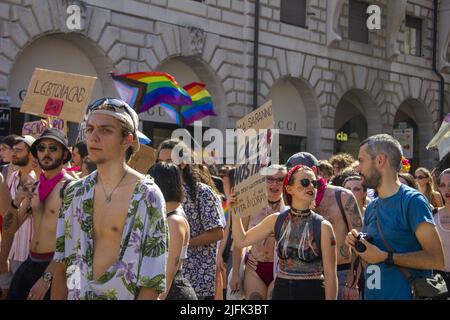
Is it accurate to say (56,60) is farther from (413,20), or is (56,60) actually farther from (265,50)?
(413,20)

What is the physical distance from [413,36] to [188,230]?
24.0 m

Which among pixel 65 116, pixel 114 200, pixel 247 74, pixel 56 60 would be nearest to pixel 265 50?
pixel 247 74

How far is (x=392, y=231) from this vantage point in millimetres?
4434

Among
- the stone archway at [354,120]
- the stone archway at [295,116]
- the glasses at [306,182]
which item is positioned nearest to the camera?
the glasses at [306,182]

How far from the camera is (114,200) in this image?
376 centimetres

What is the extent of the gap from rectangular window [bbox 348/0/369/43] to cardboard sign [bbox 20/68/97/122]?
17.3 m

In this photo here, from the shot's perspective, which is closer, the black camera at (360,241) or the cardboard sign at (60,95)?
the black camera at (360,241)

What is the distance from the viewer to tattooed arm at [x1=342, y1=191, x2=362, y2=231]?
6.48 m

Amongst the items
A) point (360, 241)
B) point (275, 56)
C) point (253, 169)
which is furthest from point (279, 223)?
point (275, 56)

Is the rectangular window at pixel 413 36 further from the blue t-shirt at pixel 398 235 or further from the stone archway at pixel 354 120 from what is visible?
the blue t-shirt at pixel 398 235

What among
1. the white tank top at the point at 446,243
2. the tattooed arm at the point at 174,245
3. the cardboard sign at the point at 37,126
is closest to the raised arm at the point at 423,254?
the tattooed arm at the point at 174,245

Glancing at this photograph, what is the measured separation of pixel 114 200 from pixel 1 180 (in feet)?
8.93

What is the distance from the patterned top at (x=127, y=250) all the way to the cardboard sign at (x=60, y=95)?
4.30 metres

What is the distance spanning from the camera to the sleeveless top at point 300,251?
535cm
